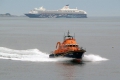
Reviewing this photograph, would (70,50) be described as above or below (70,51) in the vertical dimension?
above

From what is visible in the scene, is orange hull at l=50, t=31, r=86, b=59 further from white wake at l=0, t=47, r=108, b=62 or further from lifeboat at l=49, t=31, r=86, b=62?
white wake at l=0, t=47, r=108, b=62

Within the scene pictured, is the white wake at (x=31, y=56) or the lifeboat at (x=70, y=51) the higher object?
the lifeboat at (x=70, y=51)

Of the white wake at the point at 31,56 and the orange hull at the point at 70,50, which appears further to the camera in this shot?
the white wake at the point at 31,56

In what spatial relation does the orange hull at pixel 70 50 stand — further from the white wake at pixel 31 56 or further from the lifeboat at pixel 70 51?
the white wake at pixel 31 56

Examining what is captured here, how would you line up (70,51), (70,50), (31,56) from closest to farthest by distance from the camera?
(70,51) → (70,50) → (31,56)

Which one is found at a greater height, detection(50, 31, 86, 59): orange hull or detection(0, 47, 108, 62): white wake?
detection(50, 31, 86, 59): orange hull

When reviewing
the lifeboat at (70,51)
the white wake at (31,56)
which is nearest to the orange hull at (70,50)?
the lifeboat at (70,51)

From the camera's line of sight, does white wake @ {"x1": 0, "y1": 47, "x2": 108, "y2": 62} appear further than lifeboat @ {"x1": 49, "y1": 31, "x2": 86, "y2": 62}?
Yes

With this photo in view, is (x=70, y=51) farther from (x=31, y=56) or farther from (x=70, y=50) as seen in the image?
(x=31, y=56)

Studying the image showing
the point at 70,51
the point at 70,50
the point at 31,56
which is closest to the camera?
the point at 70,51

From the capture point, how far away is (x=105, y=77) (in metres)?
50.4

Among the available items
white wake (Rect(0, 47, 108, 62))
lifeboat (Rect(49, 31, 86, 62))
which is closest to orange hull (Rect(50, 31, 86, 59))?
lifeboat (Rect(49, 31, 86, 62))

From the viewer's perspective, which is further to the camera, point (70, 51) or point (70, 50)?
point (70, 50)

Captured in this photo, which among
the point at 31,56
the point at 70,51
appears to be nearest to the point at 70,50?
the point at 70,51
